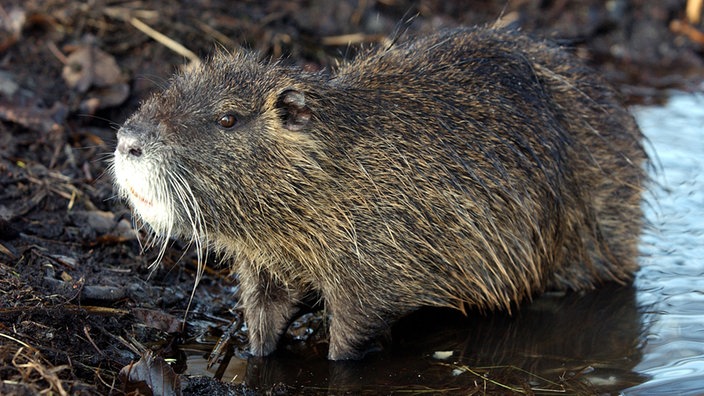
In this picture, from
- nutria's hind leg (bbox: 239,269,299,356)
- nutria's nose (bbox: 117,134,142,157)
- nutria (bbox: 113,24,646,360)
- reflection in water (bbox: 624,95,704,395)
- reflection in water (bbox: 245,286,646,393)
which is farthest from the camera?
nutria's hind leg (bbox: 239,269,299,356)

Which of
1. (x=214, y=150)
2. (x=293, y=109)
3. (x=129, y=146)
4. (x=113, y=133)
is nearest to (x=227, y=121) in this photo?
(x=214, y=150)

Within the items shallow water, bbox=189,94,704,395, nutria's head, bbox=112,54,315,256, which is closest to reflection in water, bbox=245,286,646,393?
shallow water, bbox=189,94,704,395

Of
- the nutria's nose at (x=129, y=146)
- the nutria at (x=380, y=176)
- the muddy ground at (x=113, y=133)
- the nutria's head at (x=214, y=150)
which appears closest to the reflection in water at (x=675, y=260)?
the nutria at (x=380, y=176)

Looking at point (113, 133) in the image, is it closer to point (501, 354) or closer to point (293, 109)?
point (293, 109)

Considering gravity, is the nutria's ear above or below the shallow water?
above

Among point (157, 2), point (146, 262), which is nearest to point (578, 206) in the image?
point (146, 262)

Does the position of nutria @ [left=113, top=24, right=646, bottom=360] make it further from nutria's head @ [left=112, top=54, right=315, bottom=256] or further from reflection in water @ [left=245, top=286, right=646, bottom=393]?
reflection in water @ [left=245, top=286, right=646, bottom=393]
